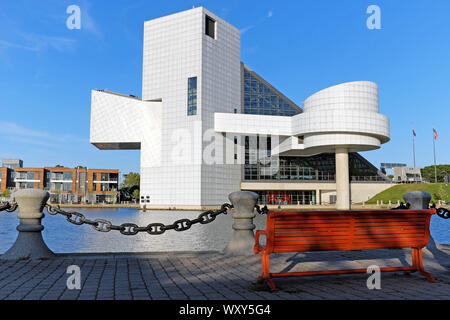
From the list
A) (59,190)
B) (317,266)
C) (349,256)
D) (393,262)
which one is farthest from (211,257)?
(59,190)

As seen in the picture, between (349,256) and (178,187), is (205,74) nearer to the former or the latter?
(178,187)

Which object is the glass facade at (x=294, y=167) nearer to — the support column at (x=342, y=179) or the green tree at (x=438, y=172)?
the support column at (x=342, y=179)

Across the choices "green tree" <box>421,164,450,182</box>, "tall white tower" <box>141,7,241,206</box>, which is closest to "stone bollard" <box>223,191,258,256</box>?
"tall white tower" <box>141,7,241,206</box>

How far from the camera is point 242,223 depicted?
24.5 feet

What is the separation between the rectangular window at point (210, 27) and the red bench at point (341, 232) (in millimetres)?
56776

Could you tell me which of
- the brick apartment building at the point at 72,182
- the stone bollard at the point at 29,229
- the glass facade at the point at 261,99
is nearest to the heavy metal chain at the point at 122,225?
the stone bollard at the point at 29,229

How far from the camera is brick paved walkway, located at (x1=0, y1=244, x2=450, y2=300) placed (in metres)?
4.21

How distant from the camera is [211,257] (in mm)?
7043

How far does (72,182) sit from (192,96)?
56664mm

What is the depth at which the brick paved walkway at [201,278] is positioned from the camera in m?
4.21

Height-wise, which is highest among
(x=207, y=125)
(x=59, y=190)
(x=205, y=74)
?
(x=205, y=74)

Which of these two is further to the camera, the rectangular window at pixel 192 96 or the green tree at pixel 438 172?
the green tree at pixel 438 172

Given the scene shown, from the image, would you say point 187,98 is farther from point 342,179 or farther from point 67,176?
point 67,176

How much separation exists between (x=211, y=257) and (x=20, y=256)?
3315 millimetres
